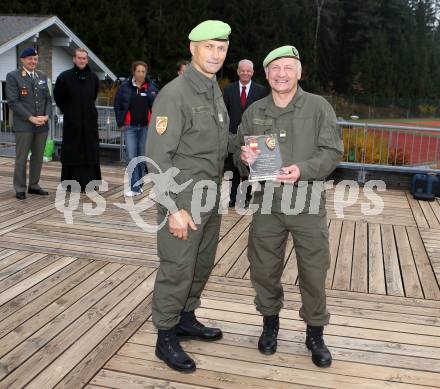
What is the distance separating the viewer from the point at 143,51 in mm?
34625

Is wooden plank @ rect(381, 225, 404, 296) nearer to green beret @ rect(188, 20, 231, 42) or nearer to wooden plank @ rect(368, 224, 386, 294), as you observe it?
wooden plank @ rect(368, 224, 386, 294)

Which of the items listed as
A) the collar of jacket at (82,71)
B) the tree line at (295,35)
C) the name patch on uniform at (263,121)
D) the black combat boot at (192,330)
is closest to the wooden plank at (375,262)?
the black combat boot at (192,330)

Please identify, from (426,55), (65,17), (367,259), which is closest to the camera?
(367,259)

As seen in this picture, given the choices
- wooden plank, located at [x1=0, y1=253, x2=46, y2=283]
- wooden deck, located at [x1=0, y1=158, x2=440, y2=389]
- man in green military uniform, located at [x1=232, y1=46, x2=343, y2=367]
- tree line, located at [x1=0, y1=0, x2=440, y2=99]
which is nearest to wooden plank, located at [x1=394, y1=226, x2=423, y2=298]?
wooden deck, located at [x1=0, y1=158, x2=440, y2=389]

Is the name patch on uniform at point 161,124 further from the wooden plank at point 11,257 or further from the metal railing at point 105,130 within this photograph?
Result: the metal railing at point 105,130

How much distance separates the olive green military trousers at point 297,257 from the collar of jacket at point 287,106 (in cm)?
60

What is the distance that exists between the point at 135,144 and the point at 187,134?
500 centimetres

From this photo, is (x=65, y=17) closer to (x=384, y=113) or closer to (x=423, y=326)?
(x=384, y=113)

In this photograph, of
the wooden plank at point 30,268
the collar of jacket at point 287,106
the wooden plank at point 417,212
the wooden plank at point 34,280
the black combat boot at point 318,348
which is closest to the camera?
the collar of jacket at point 287,106

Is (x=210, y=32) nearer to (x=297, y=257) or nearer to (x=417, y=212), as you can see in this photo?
(x=297, y=257)

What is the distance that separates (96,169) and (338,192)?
3682 millimetres

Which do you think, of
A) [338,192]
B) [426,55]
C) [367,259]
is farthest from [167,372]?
[426,55]

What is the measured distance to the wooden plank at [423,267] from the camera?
4.63 m

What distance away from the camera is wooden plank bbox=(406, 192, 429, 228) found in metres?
6.89
